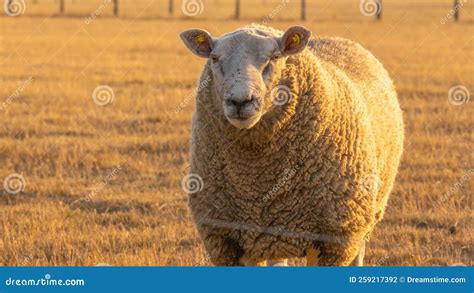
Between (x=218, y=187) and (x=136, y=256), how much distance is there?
168 cm

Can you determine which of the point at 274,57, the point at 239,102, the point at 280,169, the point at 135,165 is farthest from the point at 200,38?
the point at 135,165

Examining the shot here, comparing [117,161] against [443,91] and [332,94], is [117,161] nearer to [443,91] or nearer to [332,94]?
[332,94]

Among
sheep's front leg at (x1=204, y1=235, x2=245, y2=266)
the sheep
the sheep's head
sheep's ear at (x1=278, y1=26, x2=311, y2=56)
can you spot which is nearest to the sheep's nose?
the sheep's head

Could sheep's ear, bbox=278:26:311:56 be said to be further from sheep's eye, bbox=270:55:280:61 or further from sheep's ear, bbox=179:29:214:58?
sheep's ear, bbox=179:29:214:58

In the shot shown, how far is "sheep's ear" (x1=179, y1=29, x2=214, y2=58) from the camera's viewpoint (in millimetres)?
5770

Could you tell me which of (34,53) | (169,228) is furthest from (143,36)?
(169,228)

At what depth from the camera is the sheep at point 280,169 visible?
568 centimetres

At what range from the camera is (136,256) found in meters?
7.32

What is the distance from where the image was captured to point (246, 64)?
17.6 ft

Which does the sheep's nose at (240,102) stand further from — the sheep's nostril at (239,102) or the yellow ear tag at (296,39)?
the yellow ear tag at (296,39)

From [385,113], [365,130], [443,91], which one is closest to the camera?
[365,130]

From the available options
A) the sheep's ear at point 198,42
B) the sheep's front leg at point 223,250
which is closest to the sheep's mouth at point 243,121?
the sheep's ear at point 198,42

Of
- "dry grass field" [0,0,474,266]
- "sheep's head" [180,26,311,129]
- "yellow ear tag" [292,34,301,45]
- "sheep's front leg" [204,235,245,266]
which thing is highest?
"yellow ear tag" [292,34,301,45]

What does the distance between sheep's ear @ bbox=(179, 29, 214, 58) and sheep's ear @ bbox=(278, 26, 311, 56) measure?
44 centimetres
